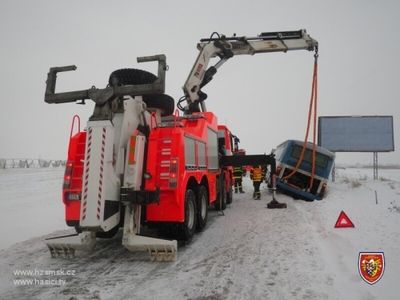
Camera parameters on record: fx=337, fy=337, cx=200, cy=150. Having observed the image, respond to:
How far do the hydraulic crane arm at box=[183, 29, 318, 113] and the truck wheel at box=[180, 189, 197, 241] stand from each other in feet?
14.4

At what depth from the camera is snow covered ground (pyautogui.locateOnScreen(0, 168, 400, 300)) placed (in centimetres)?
420

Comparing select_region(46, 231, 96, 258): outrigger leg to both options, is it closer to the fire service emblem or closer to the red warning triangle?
the fire service emblem

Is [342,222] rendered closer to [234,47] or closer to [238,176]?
[234,47]

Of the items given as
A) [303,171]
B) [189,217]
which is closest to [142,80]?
[189,217]

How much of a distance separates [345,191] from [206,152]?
1061 cm

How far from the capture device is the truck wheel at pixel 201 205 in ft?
23.9

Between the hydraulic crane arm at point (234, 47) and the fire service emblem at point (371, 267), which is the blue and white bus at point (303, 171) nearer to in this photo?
the hydraulic crane arm at point (234, 47)

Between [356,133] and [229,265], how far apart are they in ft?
73.2

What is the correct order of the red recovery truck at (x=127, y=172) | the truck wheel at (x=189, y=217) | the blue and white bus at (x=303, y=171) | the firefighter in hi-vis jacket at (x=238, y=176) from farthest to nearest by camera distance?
the firefighter in hi-vis jacket at (x=238, y=176), the blue and white bus at (x=303, y=171), the truck wheel at (x=189, y=217), the red recovery truck at (x=127, y=172)

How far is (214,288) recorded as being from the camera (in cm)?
430

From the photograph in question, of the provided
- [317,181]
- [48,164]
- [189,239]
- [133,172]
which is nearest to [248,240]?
[189,239]

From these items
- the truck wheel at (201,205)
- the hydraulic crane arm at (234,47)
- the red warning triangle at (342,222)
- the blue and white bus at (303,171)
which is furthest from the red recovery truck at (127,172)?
the blue and white bus at (303,171)

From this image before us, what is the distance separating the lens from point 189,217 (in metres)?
6.67

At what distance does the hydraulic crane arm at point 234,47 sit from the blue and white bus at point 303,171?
513 cm
